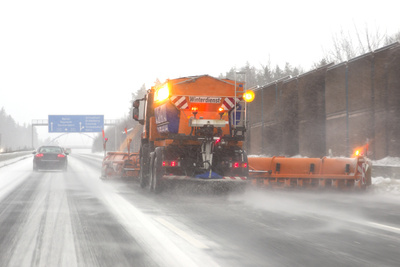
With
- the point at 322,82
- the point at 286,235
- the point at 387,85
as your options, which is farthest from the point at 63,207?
the point at 322,82

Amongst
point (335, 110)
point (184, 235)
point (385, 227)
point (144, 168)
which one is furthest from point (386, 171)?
point (184, 235)

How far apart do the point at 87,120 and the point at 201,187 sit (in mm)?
64057

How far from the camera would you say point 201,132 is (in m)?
13.1

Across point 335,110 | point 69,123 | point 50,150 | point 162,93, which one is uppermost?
point 69,123

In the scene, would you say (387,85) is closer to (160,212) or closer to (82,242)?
(160,212)

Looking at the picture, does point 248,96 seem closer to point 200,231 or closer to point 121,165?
point 200,231

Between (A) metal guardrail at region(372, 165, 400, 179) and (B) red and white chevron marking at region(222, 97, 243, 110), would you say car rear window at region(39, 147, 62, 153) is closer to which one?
(B) red and white chevron marking at region(222, 97, 243, 110)

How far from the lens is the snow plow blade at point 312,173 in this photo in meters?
13.9

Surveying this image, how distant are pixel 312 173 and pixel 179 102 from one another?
4392mm

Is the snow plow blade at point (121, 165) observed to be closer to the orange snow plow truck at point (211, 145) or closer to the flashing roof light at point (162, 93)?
the orange snow plow truck at point (211, 145)

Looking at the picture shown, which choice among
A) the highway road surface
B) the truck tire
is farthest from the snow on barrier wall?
the truck tire

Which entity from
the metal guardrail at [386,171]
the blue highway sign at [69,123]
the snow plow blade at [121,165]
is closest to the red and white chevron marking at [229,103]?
the metal guardrail at [386,171]

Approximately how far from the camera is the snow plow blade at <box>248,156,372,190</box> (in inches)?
549

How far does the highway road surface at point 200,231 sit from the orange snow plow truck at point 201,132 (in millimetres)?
669
